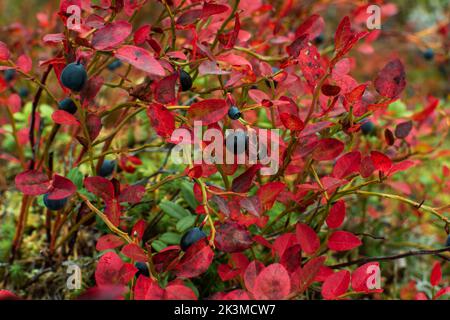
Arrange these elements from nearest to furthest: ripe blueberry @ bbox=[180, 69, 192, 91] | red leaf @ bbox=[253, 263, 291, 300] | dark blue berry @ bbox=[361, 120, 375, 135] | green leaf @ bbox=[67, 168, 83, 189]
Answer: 1. red leaf @ bbox=[253, 263, 291, 300]
2. ripe blueberry @ bbox=[180, 69, 192, 91]
3. green leaf @ bbox=[67, 168, 83, 189]
4. dark blue berry @ bbox=[361, 120, 375, 135]

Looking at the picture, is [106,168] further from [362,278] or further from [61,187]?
[362,278]

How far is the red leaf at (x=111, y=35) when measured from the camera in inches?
29.4

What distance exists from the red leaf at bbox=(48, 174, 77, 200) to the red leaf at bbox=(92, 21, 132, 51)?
8.3 inches

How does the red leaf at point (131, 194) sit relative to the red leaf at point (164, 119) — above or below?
below

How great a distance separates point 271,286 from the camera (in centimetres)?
67

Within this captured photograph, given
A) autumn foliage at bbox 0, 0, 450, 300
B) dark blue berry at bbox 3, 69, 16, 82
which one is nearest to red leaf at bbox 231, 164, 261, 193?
autumn foliage at bbox 0, 0, 450, 300

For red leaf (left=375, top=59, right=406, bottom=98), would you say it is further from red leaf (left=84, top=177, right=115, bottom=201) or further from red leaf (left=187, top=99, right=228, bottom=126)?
red leaf (left=84, top=177, right=115, bottom=201)

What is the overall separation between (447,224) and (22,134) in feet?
3.35

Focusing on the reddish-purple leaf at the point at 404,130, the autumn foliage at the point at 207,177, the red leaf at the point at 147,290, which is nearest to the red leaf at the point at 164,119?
the autumn foliage at the point at 207,177

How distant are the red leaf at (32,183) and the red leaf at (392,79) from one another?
534mm

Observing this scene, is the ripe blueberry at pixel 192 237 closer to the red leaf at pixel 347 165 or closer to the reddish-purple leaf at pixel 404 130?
the red leaf at pixel 347 165

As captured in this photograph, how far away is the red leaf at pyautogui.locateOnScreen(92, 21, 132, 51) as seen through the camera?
2.45 feet

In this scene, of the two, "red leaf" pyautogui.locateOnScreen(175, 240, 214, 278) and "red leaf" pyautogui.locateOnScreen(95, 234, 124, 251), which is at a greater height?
"red leaf" pyautogui.locateOnScreen(95, 234, 124, 251)
